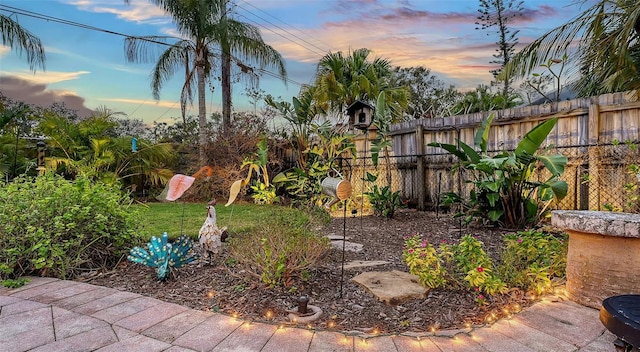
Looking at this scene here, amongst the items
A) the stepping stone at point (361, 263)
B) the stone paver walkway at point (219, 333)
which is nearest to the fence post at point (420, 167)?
the stepping stone at point (361, 263)

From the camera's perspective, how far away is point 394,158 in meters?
7.50

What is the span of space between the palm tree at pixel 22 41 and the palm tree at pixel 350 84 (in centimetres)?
741

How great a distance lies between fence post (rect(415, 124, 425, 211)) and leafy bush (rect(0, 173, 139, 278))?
500 cm

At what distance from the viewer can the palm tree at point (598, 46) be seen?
4.44 metres

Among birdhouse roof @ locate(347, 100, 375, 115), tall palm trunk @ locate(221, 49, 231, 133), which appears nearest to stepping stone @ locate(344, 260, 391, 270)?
birdhouse roof @ locate(347, 100, 375, 115)

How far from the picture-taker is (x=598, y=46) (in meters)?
4.82

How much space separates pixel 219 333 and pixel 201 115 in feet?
30.9

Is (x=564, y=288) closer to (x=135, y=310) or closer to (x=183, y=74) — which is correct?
(x=135, y=310)

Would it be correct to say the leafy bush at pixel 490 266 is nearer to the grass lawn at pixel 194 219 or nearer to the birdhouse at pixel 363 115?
the grass lawn at pixel 194 219

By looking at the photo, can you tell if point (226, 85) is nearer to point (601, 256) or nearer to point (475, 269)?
point (475, 269)

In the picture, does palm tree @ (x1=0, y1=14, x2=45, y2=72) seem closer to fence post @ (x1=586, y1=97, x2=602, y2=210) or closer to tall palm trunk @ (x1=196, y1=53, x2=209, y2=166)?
tall palm trunk @ (x1=196, y1=53, x2=209, y2=166)

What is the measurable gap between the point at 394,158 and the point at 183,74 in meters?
7.63

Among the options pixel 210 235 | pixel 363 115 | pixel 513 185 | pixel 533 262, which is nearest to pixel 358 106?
pixel 363 115

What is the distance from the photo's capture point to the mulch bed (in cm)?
223
